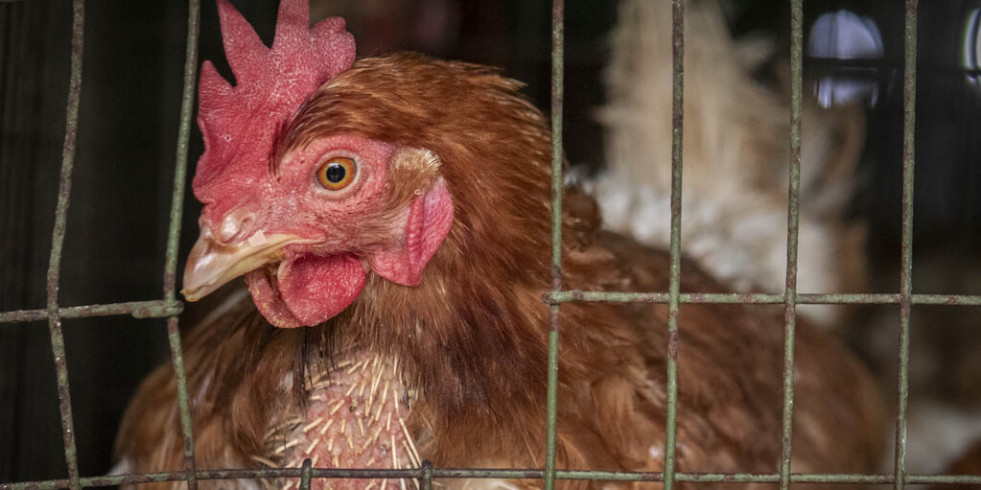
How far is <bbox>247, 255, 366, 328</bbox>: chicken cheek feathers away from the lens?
127 cm

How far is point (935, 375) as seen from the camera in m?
2.80

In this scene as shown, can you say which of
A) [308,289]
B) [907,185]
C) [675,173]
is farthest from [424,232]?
[907,185]

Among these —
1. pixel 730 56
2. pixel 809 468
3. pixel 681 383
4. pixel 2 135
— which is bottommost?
pixel 809 468

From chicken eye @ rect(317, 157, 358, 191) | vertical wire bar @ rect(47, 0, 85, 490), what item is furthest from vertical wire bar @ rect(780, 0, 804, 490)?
vertical wire bar @ rect(47, 0, 85, 490)

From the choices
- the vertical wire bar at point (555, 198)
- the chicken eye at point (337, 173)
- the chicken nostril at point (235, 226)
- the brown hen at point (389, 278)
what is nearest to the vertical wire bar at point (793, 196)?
the vertical wire bar at point (555, 198)

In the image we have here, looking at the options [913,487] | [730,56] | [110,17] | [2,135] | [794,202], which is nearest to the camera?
[794,202]

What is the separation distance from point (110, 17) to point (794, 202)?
8.04 feet

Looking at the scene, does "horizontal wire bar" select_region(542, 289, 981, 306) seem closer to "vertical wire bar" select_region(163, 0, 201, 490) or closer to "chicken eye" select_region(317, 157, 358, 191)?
"chicken eye" select_region(317, 157, 358, 191)

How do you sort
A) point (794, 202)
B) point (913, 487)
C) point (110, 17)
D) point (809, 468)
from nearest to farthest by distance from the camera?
point (794, 202), point (809, 468), point (913, 487), point (110, 17)

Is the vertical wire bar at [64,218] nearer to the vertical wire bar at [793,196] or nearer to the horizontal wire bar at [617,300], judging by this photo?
the horizontal wire bar at [617,300]

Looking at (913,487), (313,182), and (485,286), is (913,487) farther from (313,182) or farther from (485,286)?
(313,182)

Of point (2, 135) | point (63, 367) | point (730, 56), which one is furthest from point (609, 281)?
point (2, 135)

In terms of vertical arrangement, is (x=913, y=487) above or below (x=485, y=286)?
below

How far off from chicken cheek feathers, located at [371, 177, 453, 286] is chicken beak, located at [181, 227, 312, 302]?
17 centimetres
